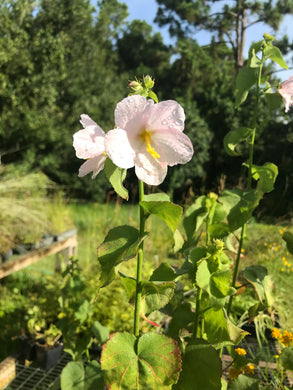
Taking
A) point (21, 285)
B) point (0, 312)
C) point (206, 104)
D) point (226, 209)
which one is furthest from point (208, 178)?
point (226, 209)

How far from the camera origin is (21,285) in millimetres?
3107

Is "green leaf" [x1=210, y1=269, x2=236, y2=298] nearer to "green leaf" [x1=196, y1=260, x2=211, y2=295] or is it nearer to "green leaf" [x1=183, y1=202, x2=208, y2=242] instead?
"green leaf" [x1=196, y1=260, x2=211, y2=295]

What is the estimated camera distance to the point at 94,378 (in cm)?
104

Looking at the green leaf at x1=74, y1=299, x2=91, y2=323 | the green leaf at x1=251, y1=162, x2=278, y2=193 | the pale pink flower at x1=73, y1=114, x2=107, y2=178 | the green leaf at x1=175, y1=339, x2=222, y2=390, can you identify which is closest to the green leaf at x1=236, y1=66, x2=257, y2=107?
the green leaf at x1=251, y1=162, x2=278, y2=193

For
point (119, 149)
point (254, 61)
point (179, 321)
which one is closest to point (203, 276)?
point (179, 321)

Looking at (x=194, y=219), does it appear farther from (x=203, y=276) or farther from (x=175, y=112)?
(x=175, y=112)

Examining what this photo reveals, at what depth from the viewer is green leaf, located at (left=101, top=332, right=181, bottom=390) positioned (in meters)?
0.64

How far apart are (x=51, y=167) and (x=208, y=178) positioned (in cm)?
362

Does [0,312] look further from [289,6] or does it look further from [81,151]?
[289,6]

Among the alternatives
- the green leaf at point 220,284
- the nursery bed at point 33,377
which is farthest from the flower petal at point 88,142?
the nursery bed at point 33,377

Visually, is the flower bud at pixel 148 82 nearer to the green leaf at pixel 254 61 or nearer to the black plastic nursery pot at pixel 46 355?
the green leaf at pixel 254 61

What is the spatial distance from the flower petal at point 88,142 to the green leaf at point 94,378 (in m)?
0.68

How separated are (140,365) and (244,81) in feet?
2.56

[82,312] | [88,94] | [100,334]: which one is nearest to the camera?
[100,334]
